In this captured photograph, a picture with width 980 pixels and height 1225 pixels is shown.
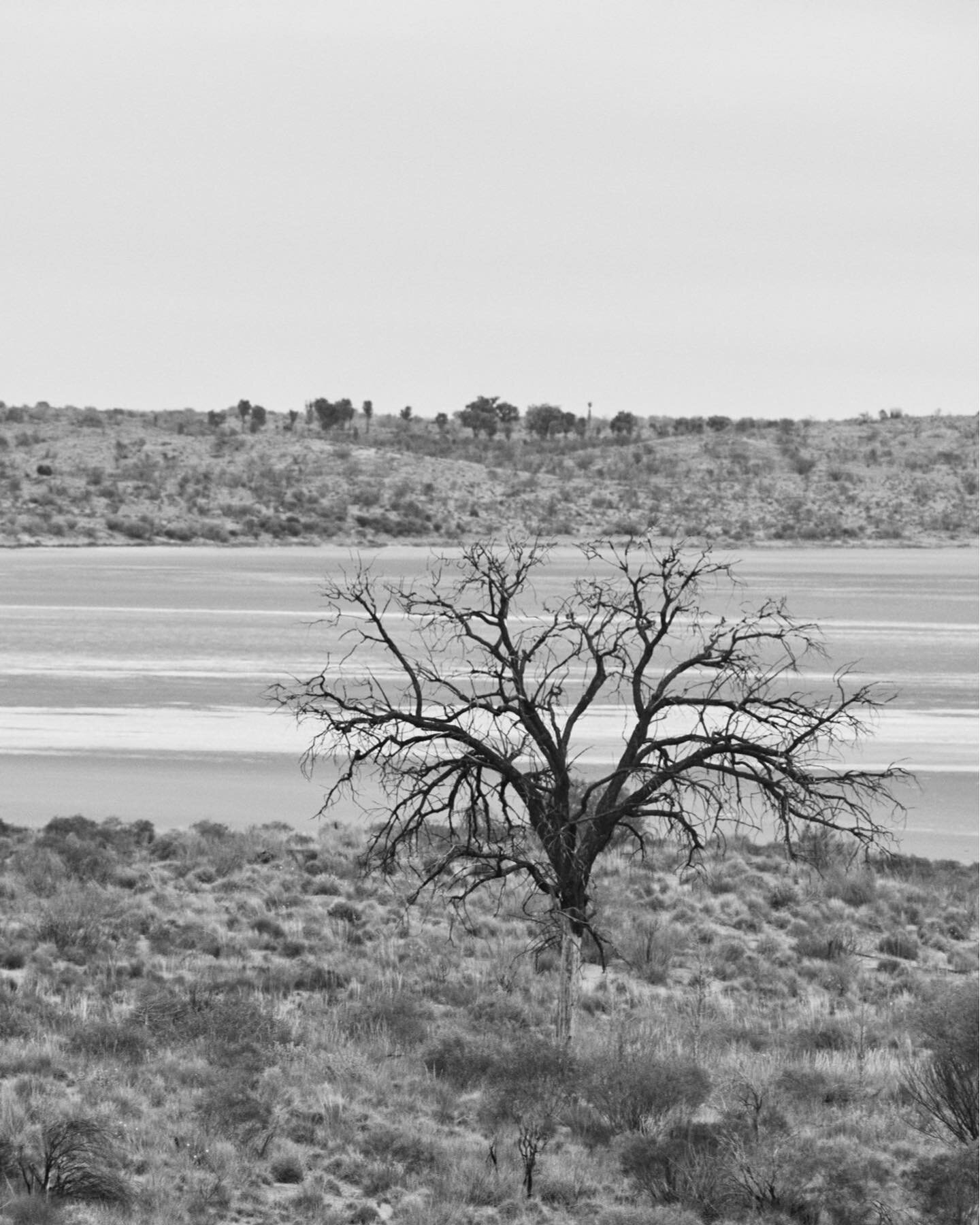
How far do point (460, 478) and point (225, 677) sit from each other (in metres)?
67.4

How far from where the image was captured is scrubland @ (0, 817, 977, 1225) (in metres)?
9.66

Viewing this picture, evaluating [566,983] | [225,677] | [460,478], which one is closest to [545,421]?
[460,478]

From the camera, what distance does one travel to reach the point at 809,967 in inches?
608

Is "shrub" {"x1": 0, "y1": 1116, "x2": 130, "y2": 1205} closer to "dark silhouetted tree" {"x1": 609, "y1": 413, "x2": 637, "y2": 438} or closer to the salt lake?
the salt lake

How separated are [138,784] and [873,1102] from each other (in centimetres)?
1526

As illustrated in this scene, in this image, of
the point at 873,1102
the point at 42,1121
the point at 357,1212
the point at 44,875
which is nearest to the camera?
the point at 357,1212

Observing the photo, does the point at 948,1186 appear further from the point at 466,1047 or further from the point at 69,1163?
the point at 69,1163

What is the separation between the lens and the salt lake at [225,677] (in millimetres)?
23609

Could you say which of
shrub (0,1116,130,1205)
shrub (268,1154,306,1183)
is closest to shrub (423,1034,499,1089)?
shrub (268,1154,306,1183)

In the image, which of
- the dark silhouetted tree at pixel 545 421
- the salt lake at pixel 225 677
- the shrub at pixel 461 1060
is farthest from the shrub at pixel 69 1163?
the dark silhouetted tree at pixel 545 421

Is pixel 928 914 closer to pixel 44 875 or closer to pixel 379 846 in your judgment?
pixel 379 846

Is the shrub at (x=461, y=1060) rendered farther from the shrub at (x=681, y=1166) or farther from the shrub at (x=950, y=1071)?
the shrub at (x=950, y=1071)

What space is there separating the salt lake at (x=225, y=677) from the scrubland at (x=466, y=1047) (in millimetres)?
3396

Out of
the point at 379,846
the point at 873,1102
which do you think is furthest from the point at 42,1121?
the point at 379,846
